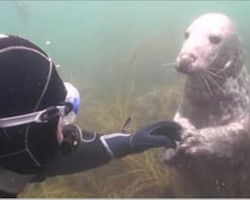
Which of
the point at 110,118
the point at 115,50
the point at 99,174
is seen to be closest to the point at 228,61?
the point at 99,174

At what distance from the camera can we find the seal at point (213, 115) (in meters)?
3.49

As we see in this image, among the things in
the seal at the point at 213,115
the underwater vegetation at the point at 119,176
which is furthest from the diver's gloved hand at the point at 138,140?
the underwater vegetation at the point at 119,176

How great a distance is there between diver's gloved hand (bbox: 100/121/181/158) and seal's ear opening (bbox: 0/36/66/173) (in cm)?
93

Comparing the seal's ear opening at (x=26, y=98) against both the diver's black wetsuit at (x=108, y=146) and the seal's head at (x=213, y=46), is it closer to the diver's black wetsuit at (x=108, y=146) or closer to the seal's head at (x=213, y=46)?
the diver's black wetsuit at (x=108, y=146)

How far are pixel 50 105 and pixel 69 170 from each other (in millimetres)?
1279

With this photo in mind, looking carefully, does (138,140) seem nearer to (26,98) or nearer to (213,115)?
(213,115)

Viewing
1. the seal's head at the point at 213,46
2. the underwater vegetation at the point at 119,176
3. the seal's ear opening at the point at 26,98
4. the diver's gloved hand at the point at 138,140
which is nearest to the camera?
the seal's ear opening at the point at 26,98

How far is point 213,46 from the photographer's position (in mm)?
3744

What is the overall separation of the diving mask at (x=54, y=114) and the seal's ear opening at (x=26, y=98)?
0.07 ft

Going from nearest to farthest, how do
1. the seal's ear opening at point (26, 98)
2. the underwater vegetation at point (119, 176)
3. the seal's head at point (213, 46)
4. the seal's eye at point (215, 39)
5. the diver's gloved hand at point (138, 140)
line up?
1. the seal's ear opening at point (26, 98)
2. the diver's gloved hand at point (138, 140)
3. the seal's head at point (213, 46)
4. the seal's eye at point (215, 39)
5. the underwater vegetation at point (119, 176)

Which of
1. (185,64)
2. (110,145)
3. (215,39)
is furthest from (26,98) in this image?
(215,39)

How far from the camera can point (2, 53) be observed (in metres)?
2.13

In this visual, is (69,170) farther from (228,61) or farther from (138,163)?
(138,163)

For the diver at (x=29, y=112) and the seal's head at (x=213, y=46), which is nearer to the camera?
the diver at (x=29, y=112)
